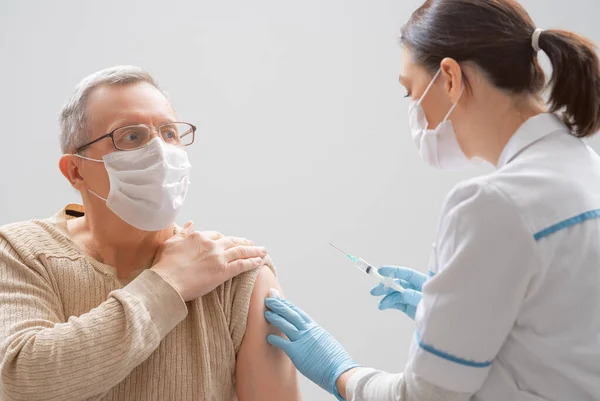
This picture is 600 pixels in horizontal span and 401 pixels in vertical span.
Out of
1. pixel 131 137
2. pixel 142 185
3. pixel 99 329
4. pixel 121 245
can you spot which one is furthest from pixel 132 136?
pixel 99 329

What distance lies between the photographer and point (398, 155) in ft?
9.48

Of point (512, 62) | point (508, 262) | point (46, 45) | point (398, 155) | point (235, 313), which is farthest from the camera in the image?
point (398, 155)

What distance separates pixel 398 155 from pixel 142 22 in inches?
48.1

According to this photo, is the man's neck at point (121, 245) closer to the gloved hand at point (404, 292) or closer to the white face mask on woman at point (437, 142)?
the gloved hand at point (404, 292)

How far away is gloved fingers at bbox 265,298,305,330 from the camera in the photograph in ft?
5.57

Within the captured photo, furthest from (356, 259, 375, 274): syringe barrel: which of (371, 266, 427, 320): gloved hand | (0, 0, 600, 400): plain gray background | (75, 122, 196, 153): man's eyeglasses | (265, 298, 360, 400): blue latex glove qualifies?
(0, 0, 600, 400): plain gray background

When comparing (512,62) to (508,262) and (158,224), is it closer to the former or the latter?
(508,262)

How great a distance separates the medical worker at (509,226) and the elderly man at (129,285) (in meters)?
0.42

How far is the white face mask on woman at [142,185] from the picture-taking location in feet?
5.55

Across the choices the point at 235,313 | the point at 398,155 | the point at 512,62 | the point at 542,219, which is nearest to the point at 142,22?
the point at 398,155

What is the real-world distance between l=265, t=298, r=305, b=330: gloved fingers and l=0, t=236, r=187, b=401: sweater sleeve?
26 cm

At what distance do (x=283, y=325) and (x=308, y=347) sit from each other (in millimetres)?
88

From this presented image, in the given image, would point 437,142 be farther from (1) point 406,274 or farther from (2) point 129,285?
(2) point 129,285

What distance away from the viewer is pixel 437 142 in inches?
58.4
